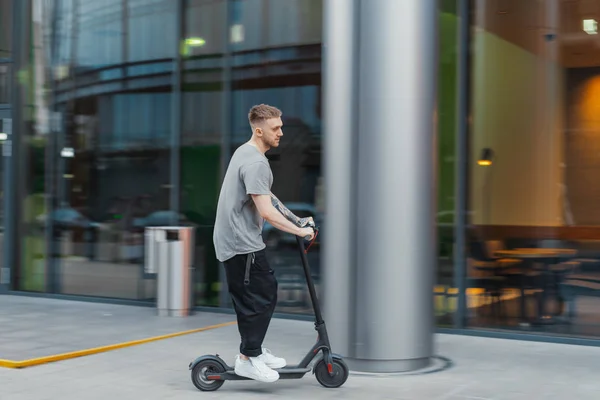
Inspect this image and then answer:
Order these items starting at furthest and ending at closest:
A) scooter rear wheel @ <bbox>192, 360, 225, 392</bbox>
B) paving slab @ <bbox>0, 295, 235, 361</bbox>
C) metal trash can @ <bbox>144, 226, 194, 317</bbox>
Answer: metal trash can @ <bbox>144, 226, 194, 317</bbox> → paving slab @ <bbox>0, 295, 235, 361</bbox> → scooter rear wheel @ <bbox>192, 360, 225, 392</bbox>

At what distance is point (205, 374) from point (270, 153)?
165 inches

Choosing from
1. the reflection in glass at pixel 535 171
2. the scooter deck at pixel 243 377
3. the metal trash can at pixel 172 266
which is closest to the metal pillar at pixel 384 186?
the scooter deck at pixel 243 377

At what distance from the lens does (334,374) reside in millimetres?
5855

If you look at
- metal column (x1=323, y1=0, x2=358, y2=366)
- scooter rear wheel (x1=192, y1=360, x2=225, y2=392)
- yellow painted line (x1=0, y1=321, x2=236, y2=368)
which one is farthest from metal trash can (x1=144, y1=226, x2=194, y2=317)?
scooter rear wheel (x1=192, y1=360, x2=225, y2=392)

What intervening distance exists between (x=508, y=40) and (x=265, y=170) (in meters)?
3.84

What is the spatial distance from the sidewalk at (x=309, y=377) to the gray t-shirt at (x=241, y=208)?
1003 millimetres

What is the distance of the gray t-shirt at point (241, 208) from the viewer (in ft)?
18.6

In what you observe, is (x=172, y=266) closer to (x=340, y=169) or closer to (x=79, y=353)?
(x=79, y=353)

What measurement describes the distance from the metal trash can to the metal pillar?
141 inches

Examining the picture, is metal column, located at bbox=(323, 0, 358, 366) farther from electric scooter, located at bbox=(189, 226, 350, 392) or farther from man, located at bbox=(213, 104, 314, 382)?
man, located at bbox=(213, 104, 314, 382)

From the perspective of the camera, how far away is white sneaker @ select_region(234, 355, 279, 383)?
18.6 feet

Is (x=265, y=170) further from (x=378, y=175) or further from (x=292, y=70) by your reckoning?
(x=292, y=70)

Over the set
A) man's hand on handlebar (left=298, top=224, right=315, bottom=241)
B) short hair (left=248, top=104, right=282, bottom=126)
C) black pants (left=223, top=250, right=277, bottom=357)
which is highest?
short hair (left=248, top=104, right=282, bottom=126)

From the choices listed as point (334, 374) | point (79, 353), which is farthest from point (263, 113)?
point (79, 353)
